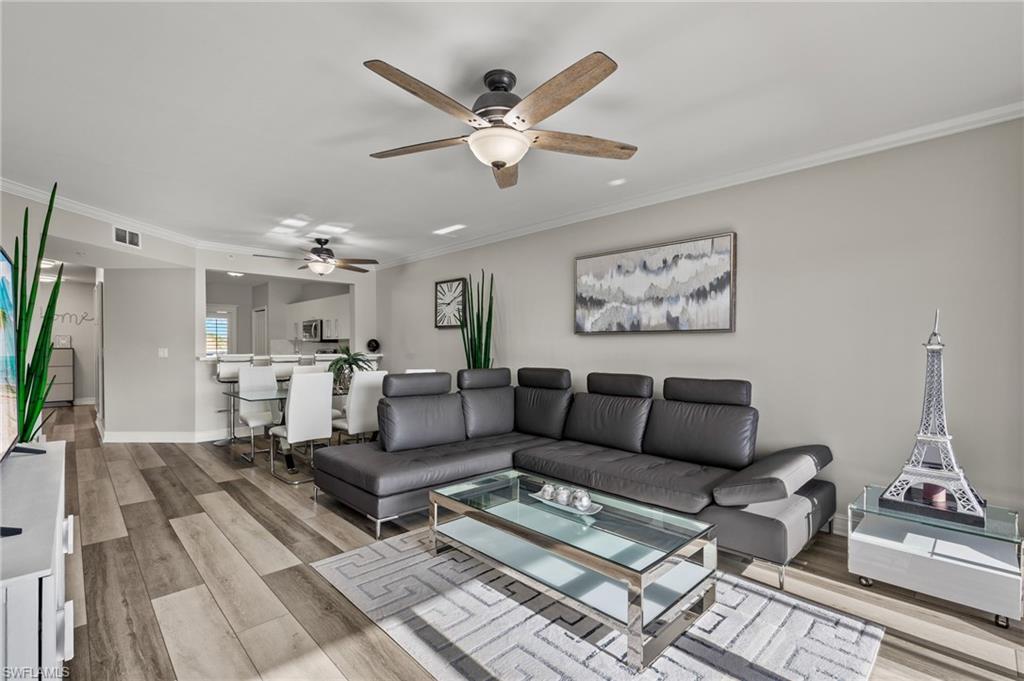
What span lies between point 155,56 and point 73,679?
264 cm

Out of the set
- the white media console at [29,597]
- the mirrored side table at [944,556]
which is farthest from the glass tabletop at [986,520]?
the white media console at [29,597]

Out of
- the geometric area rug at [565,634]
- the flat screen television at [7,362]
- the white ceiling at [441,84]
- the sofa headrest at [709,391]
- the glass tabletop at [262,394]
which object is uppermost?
the white ceiling at [441,84]

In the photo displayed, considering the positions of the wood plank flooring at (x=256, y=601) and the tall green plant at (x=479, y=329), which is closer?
the wood plank flooring at (x=256, y=601)

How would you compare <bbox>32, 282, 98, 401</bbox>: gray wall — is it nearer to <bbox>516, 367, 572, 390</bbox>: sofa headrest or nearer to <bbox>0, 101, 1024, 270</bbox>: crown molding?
<bbox>0, 101, 1024, 270</bbox>: crown molding

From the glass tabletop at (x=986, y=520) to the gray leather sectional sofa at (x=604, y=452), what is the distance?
29 cm

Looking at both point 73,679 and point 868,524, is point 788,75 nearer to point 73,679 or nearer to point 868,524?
point 868,524

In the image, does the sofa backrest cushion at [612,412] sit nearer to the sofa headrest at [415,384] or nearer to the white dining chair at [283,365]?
the sofa headrest at [415,384]

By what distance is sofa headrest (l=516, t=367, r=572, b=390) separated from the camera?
4.60 metres

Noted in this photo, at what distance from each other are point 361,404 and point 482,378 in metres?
1.29

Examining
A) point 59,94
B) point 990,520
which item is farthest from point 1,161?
point 990,520

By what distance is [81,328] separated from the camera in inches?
380

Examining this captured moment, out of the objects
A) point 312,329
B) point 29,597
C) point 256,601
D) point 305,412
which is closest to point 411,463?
point 256,601

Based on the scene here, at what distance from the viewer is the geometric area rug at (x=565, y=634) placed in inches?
75.2

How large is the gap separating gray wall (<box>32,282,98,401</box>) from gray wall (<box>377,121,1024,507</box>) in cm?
1094
